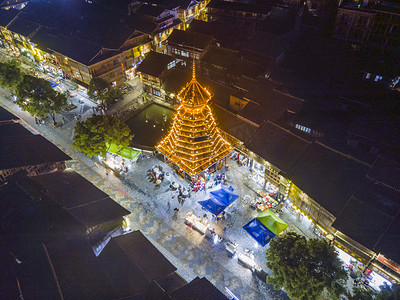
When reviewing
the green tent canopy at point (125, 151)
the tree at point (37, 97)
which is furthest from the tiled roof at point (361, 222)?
the tree at point (37, 97)

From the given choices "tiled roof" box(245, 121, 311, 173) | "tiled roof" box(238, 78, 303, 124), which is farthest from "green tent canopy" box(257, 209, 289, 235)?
"tiled roof" box(238, 78, 303, 124)

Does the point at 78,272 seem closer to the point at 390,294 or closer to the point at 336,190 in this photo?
the point at 390,294

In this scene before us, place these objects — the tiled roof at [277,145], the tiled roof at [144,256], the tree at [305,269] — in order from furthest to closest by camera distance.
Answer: the tiled roof at [277,145]
the tiled roof at [144,256]
the tree at [305,269]

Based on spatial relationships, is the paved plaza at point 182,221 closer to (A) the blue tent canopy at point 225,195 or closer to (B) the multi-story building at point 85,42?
(A) the blue tent canopy at point 225,195

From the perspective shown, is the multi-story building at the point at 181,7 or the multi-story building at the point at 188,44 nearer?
the multi-story building at the point at 188,44

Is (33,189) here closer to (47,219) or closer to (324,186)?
(47,219)

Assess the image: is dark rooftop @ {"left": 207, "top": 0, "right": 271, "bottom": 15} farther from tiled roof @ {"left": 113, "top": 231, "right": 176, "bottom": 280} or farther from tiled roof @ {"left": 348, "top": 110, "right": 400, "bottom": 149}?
tiled roof @ {"left": 113, "top": 231, "right": 176, "bottom": 280}
